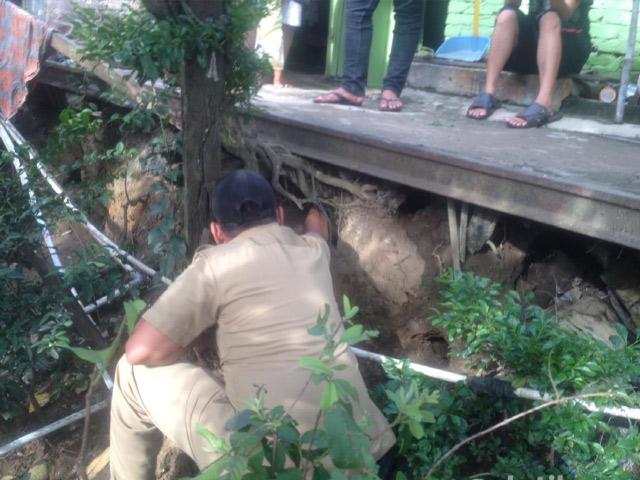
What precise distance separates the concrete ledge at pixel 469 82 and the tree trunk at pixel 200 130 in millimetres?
2999

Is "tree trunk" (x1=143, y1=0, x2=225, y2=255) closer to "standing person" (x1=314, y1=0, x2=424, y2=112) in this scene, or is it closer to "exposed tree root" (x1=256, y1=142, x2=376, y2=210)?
"exposed tree root" (x1=256, y1=142, x2=376, y2=210)

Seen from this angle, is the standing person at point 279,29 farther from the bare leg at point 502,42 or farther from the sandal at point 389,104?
the bare leg at point 502,42

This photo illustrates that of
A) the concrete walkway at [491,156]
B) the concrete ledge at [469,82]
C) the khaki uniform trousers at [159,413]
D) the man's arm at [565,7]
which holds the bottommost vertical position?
the khaki uniform trousers at [159,413]

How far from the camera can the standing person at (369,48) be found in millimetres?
4613

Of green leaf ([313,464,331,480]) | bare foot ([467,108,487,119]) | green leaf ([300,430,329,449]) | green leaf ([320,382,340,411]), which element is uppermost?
bare foot ([467,108,487,119])

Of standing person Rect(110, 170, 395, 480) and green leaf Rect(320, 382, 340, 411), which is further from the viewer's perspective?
standing person Rect(110, 170, 395, 480)

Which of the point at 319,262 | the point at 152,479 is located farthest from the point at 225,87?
the point at 152,479

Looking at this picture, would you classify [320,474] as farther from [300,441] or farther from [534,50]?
[534,50]

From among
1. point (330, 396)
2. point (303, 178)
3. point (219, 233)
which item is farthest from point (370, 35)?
point (330, 396)

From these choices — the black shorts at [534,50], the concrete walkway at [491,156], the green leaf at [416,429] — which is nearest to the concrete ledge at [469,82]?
the black shorts at [534,50]

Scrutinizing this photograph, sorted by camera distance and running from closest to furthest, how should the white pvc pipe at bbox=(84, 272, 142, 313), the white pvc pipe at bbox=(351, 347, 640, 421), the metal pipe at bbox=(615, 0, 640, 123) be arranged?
the white pvc pipe at bbox=(351, 347, 640, 421) → the white pvc pipe at bbox=(84, 272, 142, 313) → the metal pipe at bbox=(615, 0, 640, 123)

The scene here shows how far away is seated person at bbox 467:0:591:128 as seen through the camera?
446 cm

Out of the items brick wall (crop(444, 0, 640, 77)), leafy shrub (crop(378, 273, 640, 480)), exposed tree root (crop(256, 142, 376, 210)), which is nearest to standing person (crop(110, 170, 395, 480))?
leafy shrub (crop(378, 273, 640, 480))

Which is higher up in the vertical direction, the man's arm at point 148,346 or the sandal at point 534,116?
the sandal at point 534,116
